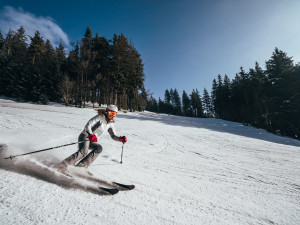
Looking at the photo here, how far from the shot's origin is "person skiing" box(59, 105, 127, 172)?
3.38 m

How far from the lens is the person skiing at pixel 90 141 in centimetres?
338

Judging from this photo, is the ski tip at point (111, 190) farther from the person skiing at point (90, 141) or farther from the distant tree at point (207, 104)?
the distant tree at point (207, 104)

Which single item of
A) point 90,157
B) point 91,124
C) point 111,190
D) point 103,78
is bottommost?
point 111,190

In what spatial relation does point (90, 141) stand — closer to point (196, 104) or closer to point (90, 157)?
point (90, 157)

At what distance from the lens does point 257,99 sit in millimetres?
33344

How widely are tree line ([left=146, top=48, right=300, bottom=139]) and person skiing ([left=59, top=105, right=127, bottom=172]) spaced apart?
20.3 m

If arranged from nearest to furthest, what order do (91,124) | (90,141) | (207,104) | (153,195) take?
(153,195), (90,141), (91,124), (207,104)

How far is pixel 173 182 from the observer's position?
11.2 ft

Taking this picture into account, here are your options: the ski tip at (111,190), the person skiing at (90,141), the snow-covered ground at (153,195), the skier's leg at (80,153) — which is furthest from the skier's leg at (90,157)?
the ski tip at (111,190)

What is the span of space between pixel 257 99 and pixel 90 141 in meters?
42.7

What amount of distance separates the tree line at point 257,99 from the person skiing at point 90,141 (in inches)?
799

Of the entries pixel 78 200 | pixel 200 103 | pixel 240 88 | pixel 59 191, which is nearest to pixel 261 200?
pixel 78 200

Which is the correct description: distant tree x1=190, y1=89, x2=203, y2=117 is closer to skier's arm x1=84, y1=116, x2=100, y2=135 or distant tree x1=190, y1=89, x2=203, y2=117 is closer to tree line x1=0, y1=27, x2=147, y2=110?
tree line x1=0, y1=27, x2=147, y2=110

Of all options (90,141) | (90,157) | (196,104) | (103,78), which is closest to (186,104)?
(196,104)
